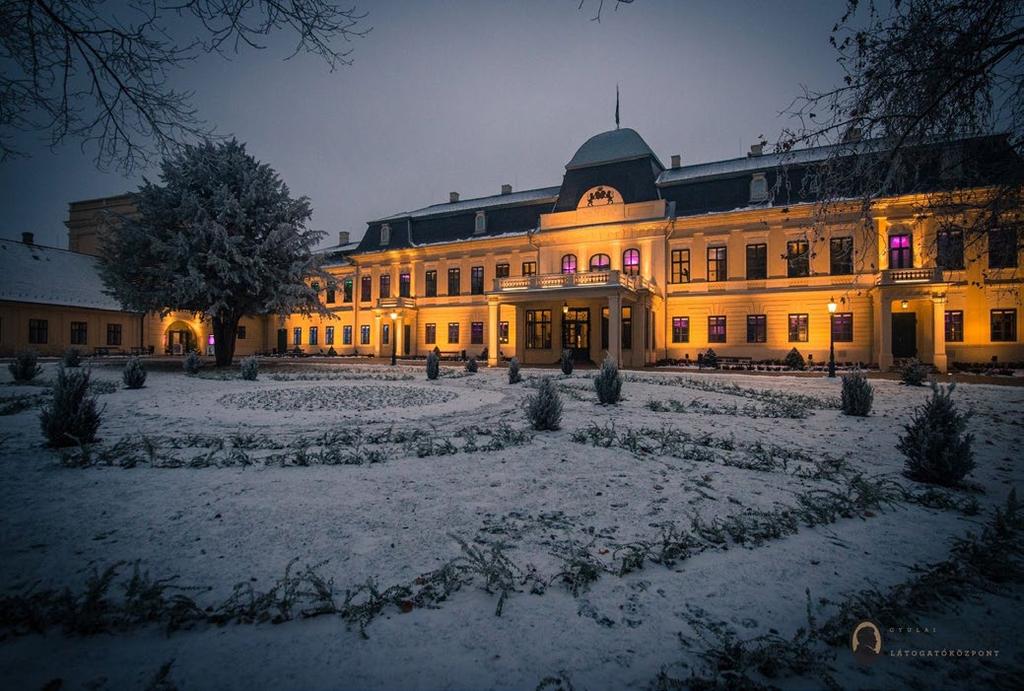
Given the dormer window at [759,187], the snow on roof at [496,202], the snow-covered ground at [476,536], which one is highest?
the snow on roof at [496,202]

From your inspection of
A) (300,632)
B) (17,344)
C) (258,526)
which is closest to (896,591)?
(300,632)

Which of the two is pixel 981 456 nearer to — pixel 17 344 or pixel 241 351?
pixel 17 344

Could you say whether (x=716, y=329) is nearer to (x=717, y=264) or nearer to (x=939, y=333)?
(x=717, y=264)

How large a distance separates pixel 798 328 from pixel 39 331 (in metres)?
51.1

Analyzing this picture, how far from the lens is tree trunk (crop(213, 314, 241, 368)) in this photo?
21.7m

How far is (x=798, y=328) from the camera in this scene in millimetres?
25484

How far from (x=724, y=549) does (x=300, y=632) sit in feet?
9.54

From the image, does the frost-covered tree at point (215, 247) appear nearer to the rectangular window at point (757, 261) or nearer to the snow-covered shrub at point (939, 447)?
the snow-covered shrub at point (939, 447)

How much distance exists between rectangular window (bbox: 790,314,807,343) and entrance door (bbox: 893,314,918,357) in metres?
4.66

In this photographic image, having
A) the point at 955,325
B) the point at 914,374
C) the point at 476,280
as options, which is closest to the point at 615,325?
the point at 914,374

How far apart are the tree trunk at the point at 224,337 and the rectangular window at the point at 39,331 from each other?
20299 millimetres

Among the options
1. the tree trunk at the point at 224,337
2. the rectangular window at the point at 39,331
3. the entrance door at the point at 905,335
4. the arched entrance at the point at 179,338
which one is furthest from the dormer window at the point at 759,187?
the rectangular window at the point at 39,331

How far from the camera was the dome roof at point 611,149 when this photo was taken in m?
28.1

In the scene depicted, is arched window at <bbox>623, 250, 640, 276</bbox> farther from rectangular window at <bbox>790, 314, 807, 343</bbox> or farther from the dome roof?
rectangular window at <bbox>790, 314, 807, 343</bbox>
